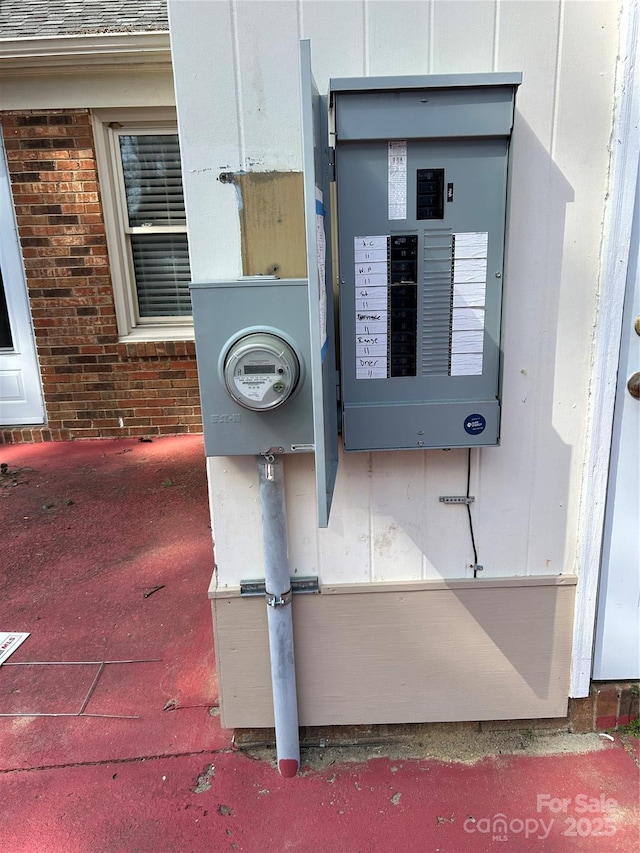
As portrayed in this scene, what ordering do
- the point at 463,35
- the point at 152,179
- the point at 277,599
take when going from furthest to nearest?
the point at 152,179 < the point at 277,599 < the point at 463,35

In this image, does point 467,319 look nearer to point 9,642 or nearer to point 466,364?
point 466,364

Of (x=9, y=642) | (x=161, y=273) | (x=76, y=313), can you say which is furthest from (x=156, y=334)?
(x=9, y=642)

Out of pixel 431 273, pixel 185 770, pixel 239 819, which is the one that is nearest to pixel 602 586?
pixel 431 273

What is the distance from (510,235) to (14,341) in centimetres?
530

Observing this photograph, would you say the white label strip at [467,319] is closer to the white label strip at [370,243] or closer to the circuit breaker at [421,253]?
the circuit breaker at [421,253]

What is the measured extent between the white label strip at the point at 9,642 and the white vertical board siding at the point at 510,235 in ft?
4.92

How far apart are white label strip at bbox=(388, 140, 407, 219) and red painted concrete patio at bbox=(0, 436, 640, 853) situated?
1.87 metres

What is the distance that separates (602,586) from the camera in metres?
2.05

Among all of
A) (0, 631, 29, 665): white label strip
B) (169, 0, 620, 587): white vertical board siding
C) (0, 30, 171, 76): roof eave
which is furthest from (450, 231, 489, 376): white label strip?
(0, 30, 171, 76): roof eave

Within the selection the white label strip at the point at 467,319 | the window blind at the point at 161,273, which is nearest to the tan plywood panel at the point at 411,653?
the white label strip at the point at 467,319

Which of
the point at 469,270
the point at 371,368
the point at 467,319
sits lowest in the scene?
the point at 371,368

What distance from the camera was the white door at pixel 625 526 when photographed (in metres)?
1.86

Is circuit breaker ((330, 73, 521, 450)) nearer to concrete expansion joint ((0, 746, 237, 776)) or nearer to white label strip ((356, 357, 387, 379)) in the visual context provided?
white label strip ((356, 357, 387, 379))

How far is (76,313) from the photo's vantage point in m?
5.52
